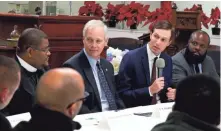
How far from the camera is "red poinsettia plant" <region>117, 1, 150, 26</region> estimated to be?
4.96m

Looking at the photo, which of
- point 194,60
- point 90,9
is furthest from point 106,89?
point 90,9

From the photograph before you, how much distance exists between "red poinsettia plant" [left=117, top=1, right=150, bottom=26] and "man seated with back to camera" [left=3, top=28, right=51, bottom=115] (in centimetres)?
232

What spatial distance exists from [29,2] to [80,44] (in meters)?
1.66

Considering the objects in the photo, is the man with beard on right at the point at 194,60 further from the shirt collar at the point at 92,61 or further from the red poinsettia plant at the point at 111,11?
the red poinsettia plant at the point at 111,11

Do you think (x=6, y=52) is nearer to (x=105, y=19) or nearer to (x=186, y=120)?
(x=105, y=19)

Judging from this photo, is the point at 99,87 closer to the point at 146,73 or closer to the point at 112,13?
the point at 146,73

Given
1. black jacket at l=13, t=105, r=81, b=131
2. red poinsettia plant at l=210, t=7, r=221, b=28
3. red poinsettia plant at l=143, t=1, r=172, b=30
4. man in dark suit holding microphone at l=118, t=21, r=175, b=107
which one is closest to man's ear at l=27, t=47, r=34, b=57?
man in dark suit holding microphone at l=118, t=21, r=175, b=107

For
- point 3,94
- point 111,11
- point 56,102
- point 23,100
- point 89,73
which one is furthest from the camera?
point 111,11

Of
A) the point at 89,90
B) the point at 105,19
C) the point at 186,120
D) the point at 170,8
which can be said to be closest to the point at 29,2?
the point at 105,19

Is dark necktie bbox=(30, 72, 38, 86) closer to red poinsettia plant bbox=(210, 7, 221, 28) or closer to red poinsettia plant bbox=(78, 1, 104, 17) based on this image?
red poinsettia plant bbox=(78, 1, 104, 17)

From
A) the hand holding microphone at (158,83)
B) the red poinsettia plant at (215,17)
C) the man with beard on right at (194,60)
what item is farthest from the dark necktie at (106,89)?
the red poinsettia plant at (215,17)

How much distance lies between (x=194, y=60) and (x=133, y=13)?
1.78 m

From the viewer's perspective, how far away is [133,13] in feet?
16.9

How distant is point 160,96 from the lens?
3244 millimetres
